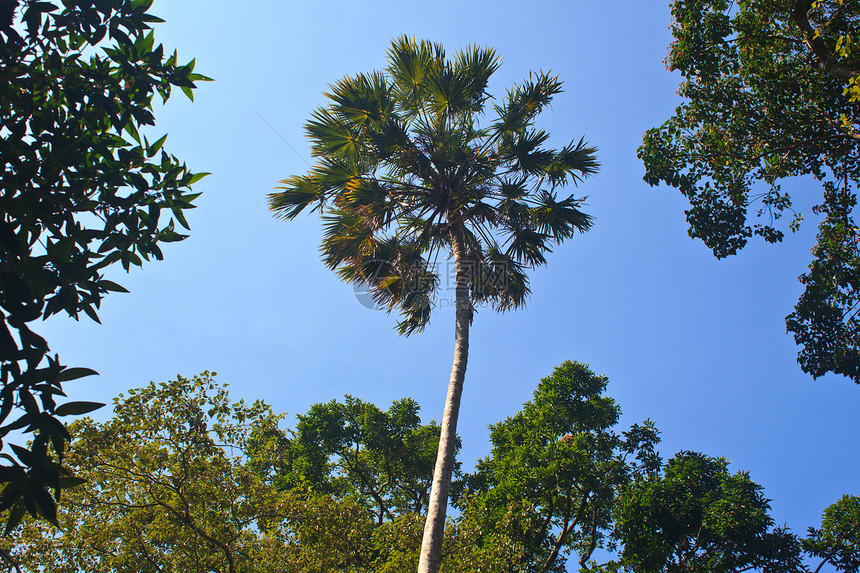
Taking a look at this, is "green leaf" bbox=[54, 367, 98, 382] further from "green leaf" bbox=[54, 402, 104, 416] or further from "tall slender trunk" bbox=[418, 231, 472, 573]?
"tall slender trunk" bbox=[418, 231, 472, 573]

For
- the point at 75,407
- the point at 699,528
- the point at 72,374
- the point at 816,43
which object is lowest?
the point at 75,407

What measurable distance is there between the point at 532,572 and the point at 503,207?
11.4 m

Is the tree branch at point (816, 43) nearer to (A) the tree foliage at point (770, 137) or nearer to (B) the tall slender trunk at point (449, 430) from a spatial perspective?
(A) the tree foliage at point (770, 137)

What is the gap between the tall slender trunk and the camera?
7.34 metres

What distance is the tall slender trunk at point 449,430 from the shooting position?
7344mm

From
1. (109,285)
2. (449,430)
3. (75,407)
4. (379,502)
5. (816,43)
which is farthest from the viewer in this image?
(379,502)

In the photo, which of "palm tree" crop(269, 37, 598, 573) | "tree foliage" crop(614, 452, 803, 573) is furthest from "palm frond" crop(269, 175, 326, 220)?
"tree foliage" crop(614, 452, 803, 573)

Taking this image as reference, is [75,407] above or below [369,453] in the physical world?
below

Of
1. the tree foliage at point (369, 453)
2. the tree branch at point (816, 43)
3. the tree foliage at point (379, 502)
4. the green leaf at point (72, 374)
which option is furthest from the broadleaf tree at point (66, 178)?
the tree foliage at point (369, 453)

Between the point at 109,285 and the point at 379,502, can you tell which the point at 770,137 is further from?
the point at 379,502

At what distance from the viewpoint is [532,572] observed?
52.7 feet

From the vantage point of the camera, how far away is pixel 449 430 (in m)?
8.55

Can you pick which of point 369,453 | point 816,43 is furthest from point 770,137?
point 369,453

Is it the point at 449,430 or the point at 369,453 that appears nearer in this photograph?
A: the point at 449,430
